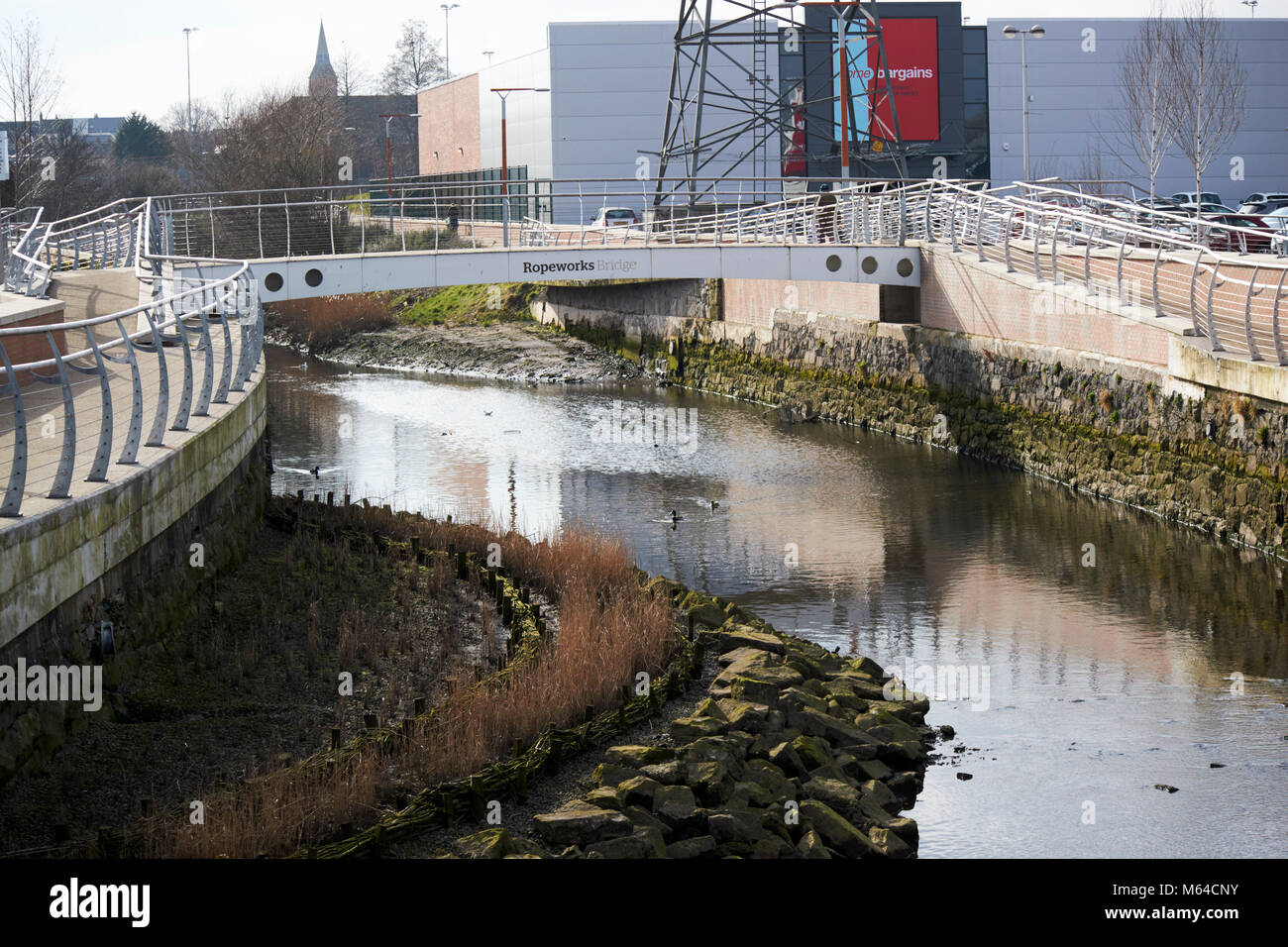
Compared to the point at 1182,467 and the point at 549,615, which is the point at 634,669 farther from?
the point at 1182,467

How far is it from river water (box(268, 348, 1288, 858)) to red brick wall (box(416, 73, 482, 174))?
129ft

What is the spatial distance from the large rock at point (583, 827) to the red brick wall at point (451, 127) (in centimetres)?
6363

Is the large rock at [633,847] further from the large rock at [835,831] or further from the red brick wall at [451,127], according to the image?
the red brick wall at [451,127]

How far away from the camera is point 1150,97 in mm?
53125

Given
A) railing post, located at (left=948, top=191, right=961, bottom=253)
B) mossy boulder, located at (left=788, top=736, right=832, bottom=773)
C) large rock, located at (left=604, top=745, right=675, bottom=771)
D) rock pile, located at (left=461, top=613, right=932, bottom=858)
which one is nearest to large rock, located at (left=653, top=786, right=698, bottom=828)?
rock pile, located at (left=461, top=613, right=932, bottom=858)

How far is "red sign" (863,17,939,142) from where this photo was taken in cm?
5881

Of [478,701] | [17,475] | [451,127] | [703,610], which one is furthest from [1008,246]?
[451,127]

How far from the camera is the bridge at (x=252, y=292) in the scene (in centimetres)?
1047

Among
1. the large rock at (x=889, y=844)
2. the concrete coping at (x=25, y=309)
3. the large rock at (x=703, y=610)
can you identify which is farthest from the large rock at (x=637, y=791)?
the concrete coping at (x=25, y=309)

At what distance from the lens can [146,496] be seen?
11484 millimetres

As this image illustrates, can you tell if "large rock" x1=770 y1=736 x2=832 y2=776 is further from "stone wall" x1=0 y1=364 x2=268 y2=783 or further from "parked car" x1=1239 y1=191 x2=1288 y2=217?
"parked car" x1=1239 y1=191 x2=1288 y2=217

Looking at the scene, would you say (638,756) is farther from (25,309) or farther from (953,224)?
(953,224)
